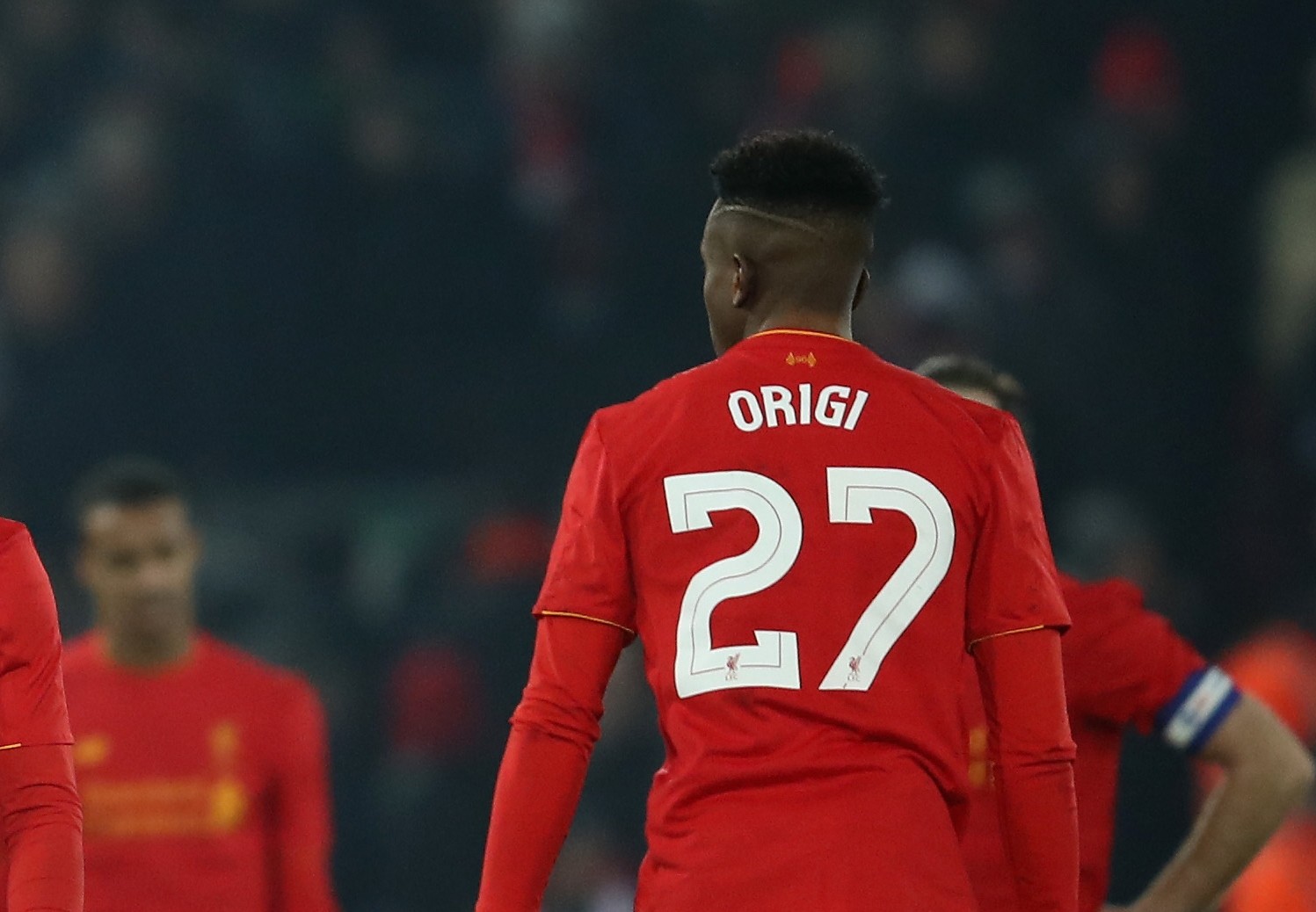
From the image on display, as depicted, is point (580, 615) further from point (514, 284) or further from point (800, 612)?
point (514, 284)

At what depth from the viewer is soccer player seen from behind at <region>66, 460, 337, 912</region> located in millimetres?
4410

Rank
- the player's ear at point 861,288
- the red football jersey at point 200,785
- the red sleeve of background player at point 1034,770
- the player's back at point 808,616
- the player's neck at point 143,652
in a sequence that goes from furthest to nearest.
Answer: the player's neck at point 143,652, the red football jersey at point 200,785, the player's ear at point 861,288, the red sleeve of background player at point 1034,770, the player's back at point 808,616

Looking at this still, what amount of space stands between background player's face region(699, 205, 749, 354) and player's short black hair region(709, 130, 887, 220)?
0.06 metres

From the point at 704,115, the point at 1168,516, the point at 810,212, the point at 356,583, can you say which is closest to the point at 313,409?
the point at 356,583

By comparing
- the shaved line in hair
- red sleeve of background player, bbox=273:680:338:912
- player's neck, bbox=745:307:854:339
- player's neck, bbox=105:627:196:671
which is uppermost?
the shaved line in hair

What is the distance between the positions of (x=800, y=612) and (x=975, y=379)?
49.7 inches

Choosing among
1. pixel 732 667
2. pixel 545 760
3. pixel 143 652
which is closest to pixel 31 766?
pixel 545 760

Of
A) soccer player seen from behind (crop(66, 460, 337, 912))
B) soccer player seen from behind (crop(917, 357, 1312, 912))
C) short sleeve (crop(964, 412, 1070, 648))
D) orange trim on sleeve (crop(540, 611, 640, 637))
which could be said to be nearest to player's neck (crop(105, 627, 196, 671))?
soccer player seen from behind (crop(66, 460, 337, 912))

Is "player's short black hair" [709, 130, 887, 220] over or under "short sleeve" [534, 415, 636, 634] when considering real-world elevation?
over

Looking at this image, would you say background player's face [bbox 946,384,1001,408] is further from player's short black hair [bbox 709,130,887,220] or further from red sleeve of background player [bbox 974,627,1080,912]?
red sleeve of background player [bbox 974,627,1080,912]

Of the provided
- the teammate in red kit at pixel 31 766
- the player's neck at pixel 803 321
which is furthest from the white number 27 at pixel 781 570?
the teammate in red kit at pixel 31 766

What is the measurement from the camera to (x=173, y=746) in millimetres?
4613

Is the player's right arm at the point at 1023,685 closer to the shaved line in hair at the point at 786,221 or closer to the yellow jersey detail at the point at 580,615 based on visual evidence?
the shaved line in hair at the point at 786,221

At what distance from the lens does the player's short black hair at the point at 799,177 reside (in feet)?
8.61
